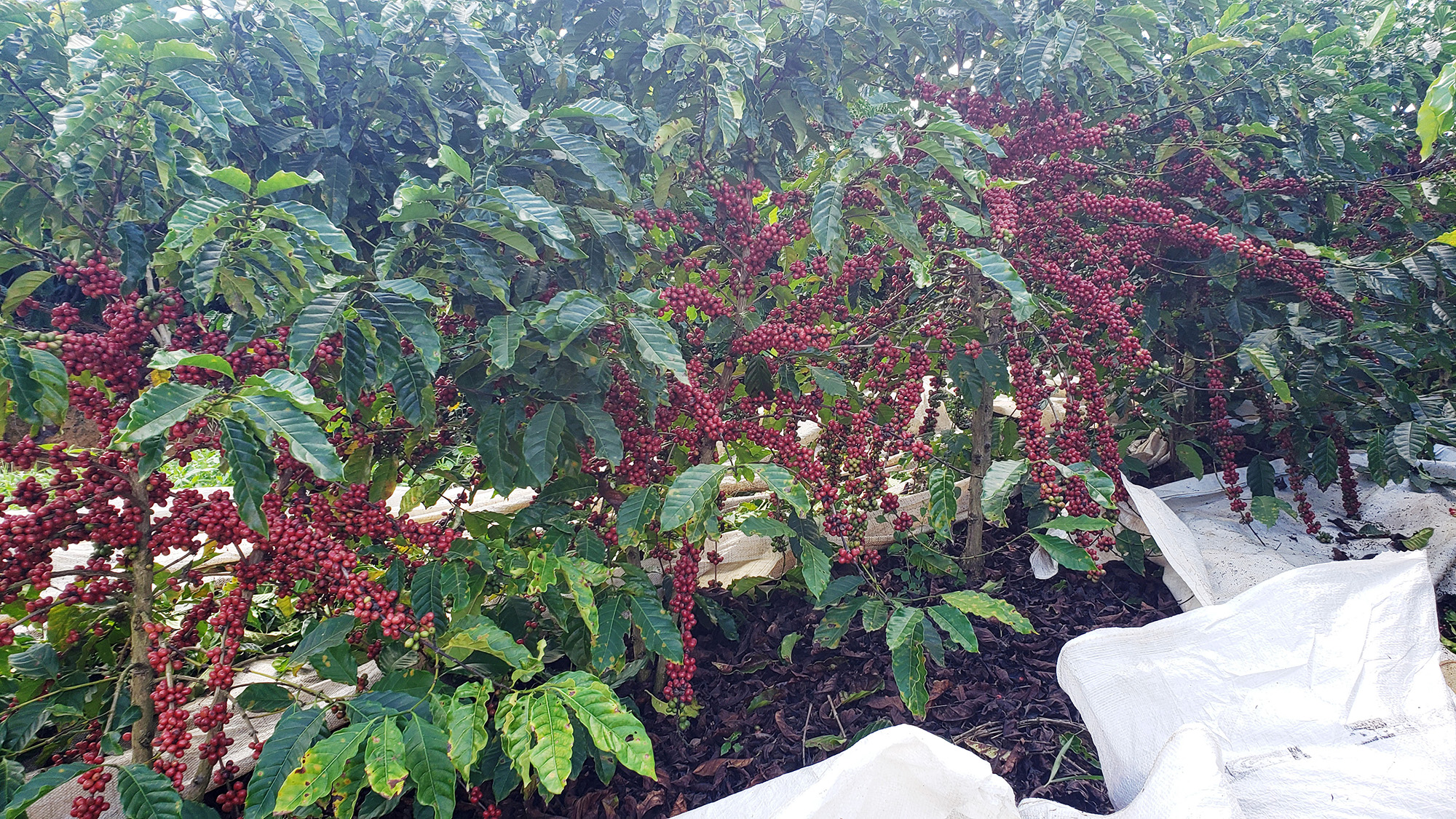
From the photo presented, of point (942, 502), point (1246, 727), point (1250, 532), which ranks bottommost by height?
point (1250, 532)

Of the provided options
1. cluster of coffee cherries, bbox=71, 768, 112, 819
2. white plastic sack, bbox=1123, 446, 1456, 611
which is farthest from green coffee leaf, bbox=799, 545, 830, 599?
cluster of coffee cherries, bbox=71, 768, 112, 819

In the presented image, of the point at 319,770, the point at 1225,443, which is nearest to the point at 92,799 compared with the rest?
the point at 319,770

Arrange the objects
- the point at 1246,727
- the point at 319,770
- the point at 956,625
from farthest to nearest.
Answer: the point at 956,625
the point at 1246,727
the point at 319,770

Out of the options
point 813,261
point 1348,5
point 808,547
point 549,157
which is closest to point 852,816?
point 808,547

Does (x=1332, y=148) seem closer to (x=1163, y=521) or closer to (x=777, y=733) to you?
(x=1163, y=521)

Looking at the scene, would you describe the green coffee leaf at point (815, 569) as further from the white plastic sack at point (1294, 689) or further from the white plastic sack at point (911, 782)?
the white plastic sack at point (1294, 689)

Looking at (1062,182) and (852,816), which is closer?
(852,816)

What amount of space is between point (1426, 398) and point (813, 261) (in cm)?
207

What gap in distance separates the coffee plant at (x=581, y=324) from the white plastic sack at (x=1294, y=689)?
29 cm

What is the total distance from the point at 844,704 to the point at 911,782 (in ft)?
2.28

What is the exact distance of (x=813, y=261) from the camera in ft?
7.85

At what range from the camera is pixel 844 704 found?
6.55ft

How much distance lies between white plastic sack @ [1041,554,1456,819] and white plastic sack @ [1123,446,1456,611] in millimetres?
364

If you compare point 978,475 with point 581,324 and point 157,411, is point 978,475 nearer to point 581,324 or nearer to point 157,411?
point 581,324
